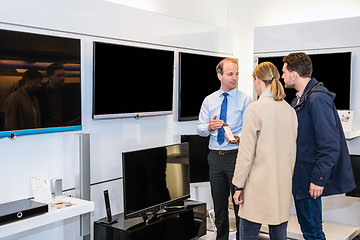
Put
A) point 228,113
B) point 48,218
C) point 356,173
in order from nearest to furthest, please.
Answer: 1. point 48,218
2. point 228,113
3. point 356,173

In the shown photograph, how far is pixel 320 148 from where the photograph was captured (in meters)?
2.71

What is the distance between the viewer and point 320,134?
8.84 feet

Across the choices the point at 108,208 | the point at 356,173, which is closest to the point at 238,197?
the point at 108,208

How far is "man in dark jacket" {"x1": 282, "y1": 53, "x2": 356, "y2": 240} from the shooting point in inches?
106

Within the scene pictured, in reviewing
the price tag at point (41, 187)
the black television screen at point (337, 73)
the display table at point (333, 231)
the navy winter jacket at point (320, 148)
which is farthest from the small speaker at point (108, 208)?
the black television screen at point (337, 73)

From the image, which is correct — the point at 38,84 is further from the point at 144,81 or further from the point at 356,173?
the point at 356,173

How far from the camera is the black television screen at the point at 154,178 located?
3.13 meters

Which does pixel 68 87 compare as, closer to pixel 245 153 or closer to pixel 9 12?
pixel 9 12

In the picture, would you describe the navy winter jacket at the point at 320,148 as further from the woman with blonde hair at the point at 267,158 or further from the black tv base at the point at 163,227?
the black tv base at the point at 163,227

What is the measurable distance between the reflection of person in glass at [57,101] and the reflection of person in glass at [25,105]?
0.05 m

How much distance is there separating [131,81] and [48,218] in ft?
4.36

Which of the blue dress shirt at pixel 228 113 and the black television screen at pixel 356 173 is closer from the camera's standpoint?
the blue dress shirt at pixel 228 113

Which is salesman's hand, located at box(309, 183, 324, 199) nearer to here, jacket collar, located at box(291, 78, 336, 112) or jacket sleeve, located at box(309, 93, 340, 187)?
jacket sleeve, located at box(309, 93, 340, 187)

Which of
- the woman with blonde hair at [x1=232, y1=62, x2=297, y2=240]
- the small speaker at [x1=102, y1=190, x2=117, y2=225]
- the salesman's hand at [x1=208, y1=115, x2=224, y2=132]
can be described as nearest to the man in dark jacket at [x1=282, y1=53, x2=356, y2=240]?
the woman with blonde hair at [x1=232, y1=62, x2=297, y2=240]
